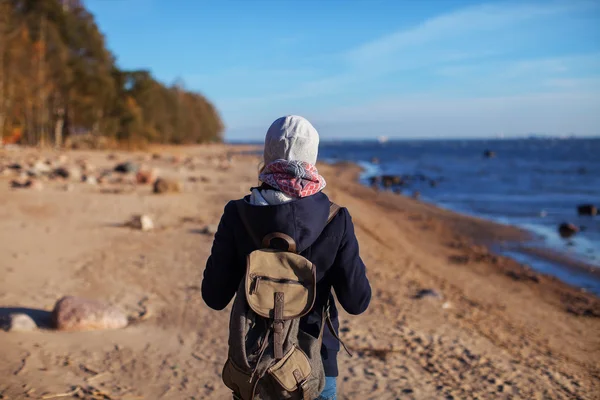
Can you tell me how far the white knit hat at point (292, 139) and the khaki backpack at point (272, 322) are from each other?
0.24m

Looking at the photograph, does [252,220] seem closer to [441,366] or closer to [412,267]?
[441,366]

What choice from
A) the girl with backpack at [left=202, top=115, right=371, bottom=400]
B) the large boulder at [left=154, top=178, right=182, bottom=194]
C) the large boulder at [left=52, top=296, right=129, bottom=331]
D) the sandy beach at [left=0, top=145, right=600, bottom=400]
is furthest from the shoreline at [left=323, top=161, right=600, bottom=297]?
the girl with backpack at [left=202, top=115, right=371, bottom=400]

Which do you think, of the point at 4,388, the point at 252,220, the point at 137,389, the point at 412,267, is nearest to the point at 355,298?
the point at 252,220

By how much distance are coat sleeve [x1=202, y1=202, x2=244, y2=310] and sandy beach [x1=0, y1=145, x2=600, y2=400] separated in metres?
2.39

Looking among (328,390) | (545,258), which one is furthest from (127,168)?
(328,390)

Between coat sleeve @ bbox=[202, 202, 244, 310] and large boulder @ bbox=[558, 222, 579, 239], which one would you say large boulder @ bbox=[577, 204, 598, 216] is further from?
coat sleeve @ bbox=[202, 202, 244, 310]

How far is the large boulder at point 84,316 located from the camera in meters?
5.23

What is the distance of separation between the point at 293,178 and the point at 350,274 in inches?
18.3

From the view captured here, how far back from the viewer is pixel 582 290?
9727mm

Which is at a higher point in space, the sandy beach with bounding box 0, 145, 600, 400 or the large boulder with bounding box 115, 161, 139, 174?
the large boulder with bounding box 115, 161, 139, 174

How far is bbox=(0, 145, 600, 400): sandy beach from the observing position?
4.52 meters

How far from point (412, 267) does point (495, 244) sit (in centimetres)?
511

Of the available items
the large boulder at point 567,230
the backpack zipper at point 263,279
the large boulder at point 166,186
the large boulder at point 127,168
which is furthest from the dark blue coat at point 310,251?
the large boulder at point 127,168

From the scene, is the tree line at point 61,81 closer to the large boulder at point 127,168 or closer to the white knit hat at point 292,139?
the large boulder at point 127,168
